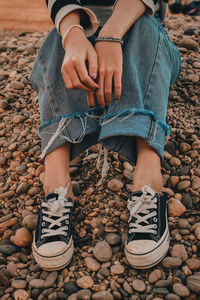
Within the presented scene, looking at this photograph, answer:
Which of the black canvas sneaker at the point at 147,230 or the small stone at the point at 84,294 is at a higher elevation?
the black canvas sneaker at the point at 147,230

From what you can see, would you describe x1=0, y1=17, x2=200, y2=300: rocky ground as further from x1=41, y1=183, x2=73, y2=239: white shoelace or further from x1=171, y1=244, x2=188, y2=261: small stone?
x1=41, y1=183, x2=73, y2=239: white shoelace

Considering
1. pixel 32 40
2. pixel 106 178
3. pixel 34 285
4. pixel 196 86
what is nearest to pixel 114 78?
pixel 106 178

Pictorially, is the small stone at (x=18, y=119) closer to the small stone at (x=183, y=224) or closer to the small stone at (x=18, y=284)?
the small stone at (x=18, y=284)

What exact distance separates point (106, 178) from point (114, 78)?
0.62m

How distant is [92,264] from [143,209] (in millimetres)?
336

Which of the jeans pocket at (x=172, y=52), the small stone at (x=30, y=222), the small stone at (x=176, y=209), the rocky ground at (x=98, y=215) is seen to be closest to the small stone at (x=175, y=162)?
the rocky ground at (x=98, y=215)

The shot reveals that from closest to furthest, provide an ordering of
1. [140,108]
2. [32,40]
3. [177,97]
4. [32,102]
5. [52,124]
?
[140,108] → [52,124] → [177,97] → [32,102] → [32,40]

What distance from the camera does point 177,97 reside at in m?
2.23

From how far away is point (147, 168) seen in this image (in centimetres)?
146

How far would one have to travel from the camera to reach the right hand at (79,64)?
1.29 meters

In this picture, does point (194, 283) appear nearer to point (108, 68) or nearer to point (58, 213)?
point (58, 213)

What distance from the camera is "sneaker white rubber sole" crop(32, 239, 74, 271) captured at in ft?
4.32

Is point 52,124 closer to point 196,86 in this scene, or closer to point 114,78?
point 114,78

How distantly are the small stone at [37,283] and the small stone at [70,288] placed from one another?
0.10 meters
